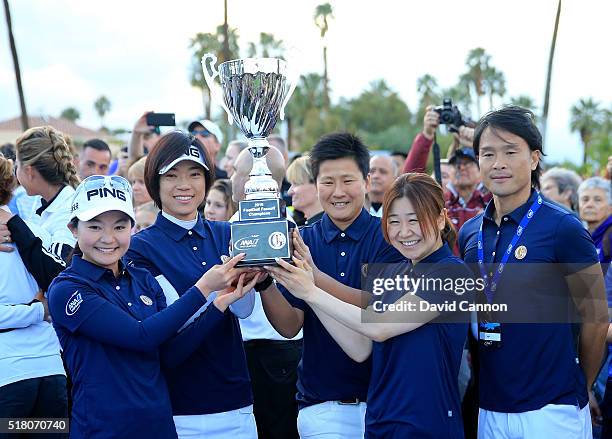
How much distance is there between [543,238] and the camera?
3.17 metres

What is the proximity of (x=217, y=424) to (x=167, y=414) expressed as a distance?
377 mm

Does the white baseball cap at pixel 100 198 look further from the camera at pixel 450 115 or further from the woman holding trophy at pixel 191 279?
the camera at pixel 450 115

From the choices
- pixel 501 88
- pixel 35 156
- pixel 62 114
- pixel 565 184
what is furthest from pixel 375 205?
pixel 62 114

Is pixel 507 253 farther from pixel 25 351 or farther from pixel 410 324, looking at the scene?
pixel 25 351

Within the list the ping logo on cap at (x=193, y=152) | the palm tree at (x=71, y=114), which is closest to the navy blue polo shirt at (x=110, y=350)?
the ping logo on cap at (x=193, y=152)

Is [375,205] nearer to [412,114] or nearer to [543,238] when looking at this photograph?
[543,238]

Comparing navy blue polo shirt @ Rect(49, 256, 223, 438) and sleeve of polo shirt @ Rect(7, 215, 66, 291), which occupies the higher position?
sleeve of polo shirt @ Rect(7, 215, 66, 291)

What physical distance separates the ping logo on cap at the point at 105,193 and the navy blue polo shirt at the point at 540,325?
5.76 ft

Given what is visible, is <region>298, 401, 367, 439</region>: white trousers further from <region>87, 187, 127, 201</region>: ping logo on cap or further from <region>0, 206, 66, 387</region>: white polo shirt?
<region>0, 206, 66, 387</region>: white polo shirt

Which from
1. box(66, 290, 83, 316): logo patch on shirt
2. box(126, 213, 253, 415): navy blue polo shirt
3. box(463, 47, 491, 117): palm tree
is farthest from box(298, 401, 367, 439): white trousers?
box(463, 47, 491, 117): palm tree

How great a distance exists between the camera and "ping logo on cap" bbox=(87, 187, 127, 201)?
301 cm

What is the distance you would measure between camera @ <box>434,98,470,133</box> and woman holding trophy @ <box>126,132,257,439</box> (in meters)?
2.93

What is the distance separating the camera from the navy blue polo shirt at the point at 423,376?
291 centimetres

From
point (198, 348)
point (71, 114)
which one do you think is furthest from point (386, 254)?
point (71, 114)
